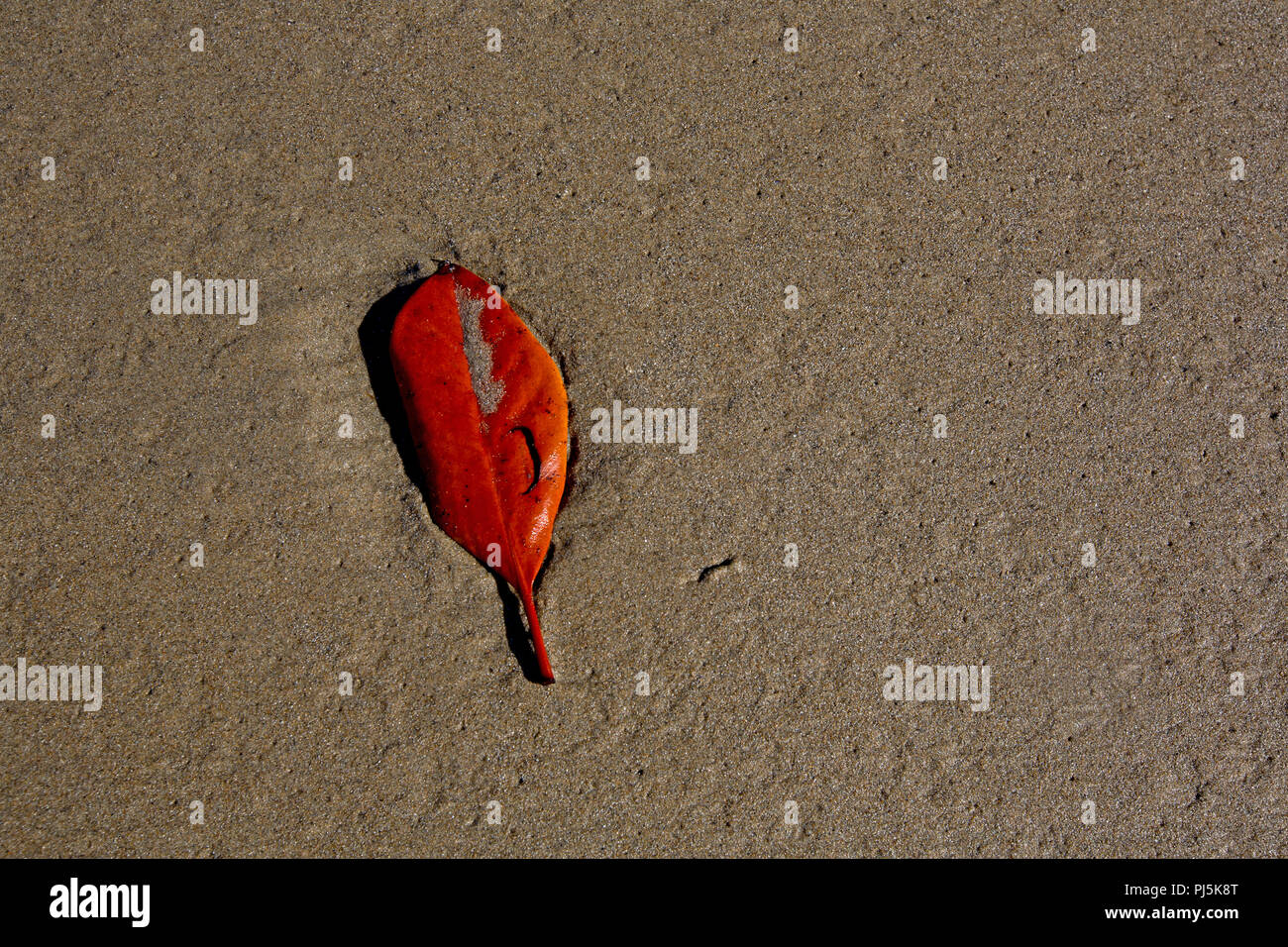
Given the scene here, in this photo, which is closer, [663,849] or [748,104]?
[663,849]

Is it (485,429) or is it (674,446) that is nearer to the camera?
(485,429)

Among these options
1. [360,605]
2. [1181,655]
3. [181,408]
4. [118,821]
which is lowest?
[118,821]

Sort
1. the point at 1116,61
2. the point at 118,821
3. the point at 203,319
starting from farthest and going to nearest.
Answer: the point at 1116,61, the point at 203,319, the point at 118,821

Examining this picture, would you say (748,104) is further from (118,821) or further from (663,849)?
(118,821)
